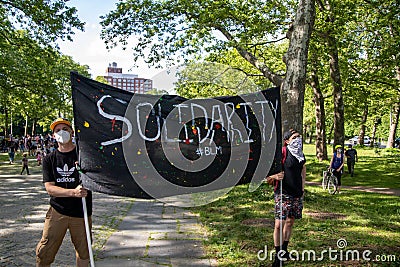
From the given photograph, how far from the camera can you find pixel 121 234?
7070 mm

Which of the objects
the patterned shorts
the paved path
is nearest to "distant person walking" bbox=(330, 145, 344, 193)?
the paved path

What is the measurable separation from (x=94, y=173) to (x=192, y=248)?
→ 107 inches

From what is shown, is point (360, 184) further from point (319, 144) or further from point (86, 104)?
point (86, 104)

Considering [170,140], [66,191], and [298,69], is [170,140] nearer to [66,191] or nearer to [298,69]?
[66,191]

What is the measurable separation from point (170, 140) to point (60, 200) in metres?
1.46

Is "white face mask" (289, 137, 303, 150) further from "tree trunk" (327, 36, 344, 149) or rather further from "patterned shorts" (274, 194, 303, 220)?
"tree trunk" (327, 36, 344, 149)

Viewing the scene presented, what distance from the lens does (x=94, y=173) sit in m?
4.16

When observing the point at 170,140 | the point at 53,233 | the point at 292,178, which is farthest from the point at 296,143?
the point at 53,233

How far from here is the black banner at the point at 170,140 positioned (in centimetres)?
418

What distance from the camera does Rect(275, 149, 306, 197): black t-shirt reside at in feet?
17.5

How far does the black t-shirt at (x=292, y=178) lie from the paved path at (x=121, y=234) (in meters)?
1.58

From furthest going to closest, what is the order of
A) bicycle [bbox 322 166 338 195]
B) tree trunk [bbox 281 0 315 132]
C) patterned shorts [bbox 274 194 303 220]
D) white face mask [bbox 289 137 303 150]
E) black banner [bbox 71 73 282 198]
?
bicycle [bbox 322 166 338 195]
tree trunk [bbox 281 0 315 132]
white face mask [bbox 289 137 303 150]
patterned shorts [bbox 274 194 303 220]
black banner [bbox 71 73 282 198]

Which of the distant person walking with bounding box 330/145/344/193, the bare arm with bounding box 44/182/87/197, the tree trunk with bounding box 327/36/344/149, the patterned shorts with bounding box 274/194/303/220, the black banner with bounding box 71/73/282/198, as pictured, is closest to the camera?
the bare arm with bounding box 44/182/87/197

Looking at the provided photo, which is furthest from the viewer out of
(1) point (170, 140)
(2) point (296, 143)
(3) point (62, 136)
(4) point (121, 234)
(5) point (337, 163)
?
(5) point (337, 163)
